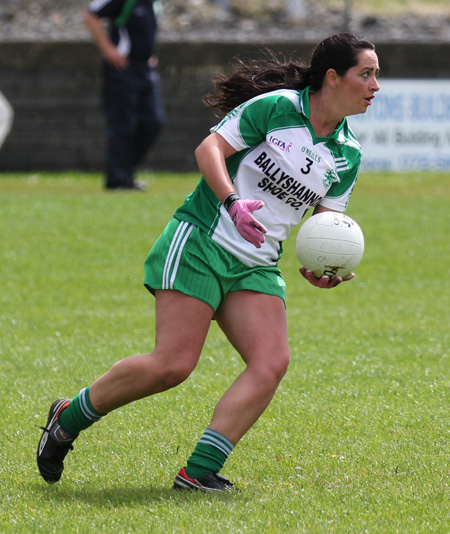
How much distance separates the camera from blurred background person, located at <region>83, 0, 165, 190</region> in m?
12.6

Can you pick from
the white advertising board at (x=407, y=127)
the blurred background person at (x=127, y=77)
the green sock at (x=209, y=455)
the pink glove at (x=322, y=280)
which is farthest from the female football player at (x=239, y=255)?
the white advertising board at (x=407, y=127)

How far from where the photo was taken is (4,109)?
15156 mm

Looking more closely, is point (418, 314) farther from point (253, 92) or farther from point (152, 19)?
point (152, 19)

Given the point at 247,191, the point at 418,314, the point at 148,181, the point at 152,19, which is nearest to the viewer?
the point at 247,191

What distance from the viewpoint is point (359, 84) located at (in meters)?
4.19

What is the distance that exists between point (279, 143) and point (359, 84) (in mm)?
398

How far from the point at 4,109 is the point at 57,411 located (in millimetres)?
11403

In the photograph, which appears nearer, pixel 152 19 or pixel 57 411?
pixel 57 411

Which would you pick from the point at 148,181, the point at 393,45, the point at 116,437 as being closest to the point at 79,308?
the point at 116,437

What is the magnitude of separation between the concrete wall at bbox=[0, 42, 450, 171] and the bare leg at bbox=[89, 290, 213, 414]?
11.5 m

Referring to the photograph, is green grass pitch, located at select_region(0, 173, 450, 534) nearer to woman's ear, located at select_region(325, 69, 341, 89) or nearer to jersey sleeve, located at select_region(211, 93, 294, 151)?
jersey sleeve, located at select_region(211, 93, 294, 151)

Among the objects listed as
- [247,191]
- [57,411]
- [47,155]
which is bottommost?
[47,155]

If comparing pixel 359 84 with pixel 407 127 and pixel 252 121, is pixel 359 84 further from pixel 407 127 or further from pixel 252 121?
pixel 407 127

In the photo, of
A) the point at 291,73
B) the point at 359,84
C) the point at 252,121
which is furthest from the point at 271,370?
the point at 291,73
